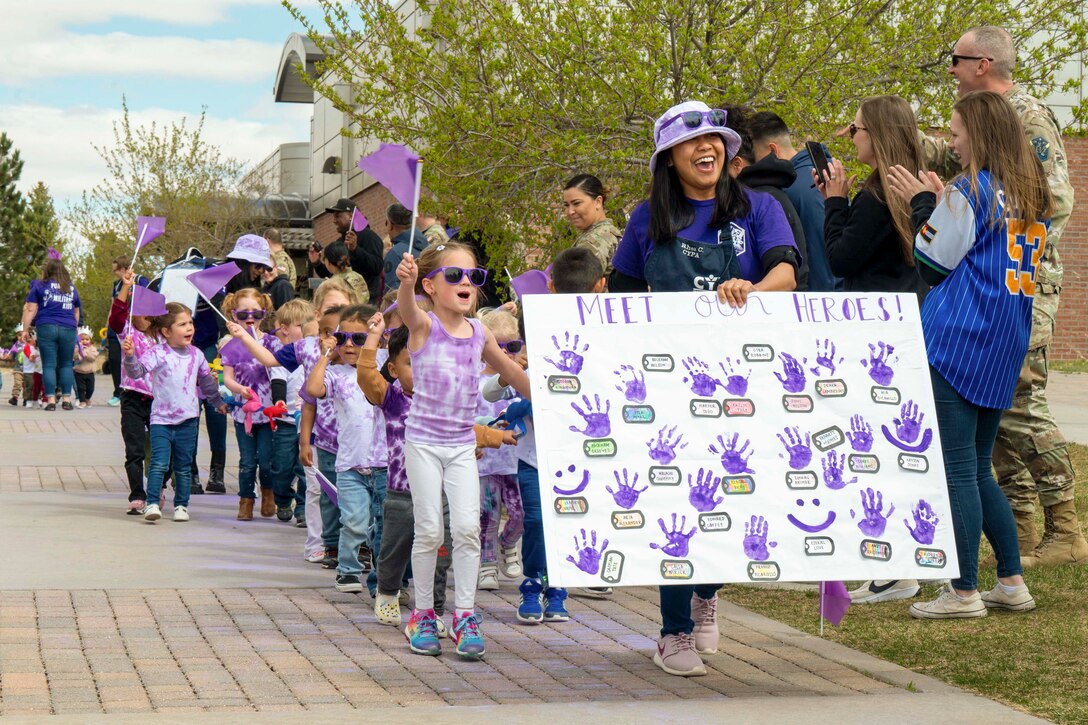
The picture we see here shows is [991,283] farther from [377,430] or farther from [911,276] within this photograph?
[377,430]

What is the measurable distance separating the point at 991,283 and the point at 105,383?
2983 centimetres

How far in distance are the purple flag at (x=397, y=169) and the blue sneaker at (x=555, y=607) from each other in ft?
6.35

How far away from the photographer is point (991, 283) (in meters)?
6.30

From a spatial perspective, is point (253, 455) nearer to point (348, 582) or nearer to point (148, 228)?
point (148, 228)

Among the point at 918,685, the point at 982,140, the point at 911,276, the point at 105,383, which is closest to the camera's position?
the point at 918,685

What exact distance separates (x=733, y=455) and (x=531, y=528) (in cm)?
196

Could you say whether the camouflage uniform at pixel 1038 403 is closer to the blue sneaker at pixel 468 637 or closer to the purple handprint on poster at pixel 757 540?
the purple handprint on poster at pixel 757 540

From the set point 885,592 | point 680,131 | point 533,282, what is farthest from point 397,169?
point 885,592

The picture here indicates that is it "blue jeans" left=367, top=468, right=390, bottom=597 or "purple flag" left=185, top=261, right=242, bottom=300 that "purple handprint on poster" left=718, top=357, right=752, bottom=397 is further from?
"purple flag" left=185, top=261, right=242, bottom=300

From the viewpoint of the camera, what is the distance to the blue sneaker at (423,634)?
616cm

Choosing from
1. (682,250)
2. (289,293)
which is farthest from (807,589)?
(289,293)

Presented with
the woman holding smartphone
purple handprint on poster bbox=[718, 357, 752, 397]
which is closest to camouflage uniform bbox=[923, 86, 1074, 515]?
the woman holding smartphone

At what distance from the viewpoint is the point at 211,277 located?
1048cm

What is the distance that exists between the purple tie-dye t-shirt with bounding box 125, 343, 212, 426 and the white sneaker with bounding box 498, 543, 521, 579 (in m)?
2.94
